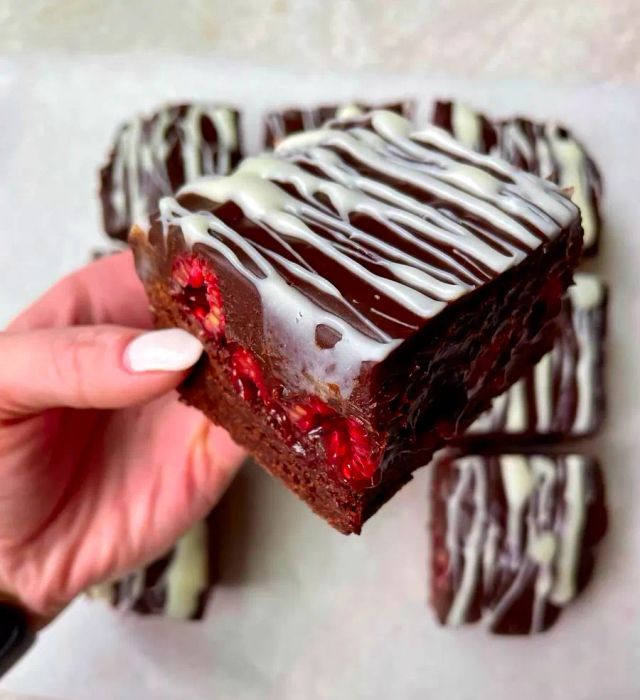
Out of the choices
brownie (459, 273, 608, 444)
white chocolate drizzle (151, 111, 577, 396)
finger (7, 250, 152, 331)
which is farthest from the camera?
brownie (459, 273, 608, 444)

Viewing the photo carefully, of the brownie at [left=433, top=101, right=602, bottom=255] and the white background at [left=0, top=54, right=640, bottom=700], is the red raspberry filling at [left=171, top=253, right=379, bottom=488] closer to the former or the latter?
the white background at [left=0, top=54, right=640, bottom=700]

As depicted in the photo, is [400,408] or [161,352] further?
[161,352]

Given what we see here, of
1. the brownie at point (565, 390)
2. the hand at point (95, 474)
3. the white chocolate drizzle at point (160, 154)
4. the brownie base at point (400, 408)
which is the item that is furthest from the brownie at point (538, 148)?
the hand at point (95, 474)

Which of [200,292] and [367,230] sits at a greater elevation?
[367,230]

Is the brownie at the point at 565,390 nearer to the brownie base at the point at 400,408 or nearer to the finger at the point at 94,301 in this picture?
the brownie base at the point at 400,408

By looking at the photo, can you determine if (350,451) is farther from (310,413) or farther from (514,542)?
(514,542)

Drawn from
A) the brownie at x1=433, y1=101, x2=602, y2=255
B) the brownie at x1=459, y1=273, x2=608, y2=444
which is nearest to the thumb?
the brownie at x1=459, y1=273, x2=608, y2=444

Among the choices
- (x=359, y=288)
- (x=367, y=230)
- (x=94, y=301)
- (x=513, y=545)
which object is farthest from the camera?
(x=513, y=545)

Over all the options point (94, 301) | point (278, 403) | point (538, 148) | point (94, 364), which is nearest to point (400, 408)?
point (278, 403)

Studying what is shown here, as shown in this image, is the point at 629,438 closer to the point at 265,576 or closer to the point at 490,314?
the point at 265,576
